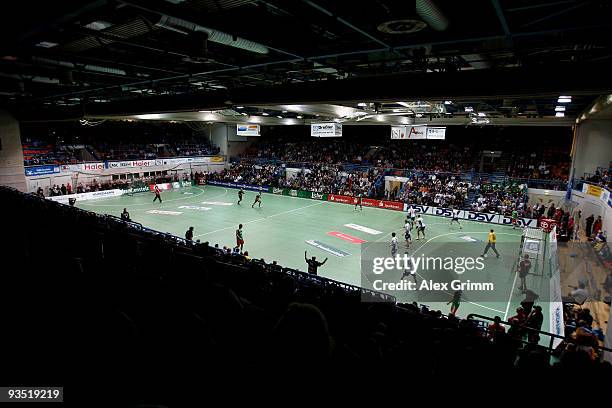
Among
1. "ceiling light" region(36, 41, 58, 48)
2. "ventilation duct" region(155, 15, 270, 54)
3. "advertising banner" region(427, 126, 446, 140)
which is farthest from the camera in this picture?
"advertising banner" region(427, 126, 446, 140)

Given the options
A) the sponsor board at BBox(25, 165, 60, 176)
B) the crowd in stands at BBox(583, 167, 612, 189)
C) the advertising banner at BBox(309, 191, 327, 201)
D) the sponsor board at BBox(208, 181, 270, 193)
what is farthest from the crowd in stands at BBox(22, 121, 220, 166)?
the crowd in stands at BBox(583, 167, 612, 189)

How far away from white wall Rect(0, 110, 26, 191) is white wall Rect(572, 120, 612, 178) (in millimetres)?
45824

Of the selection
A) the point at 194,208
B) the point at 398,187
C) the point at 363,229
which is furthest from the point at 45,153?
the point at 398,187

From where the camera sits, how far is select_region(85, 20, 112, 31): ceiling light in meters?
7.07

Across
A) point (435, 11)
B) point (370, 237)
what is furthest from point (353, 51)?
point (370, 237)

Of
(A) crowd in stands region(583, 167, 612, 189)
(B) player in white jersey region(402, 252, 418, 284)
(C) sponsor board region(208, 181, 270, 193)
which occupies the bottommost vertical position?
Result: (B) player in white jersey region(402, 252, 418, 284)

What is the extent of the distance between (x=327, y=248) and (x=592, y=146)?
2208 cm

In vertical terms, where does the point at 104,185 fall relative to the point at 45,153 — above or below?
below

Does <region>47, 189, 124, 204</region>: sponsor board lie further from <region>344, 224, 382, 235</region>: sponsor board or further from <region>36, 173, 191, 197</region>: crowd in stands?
<region>344, 224, 382, 235</region>: sponsor board

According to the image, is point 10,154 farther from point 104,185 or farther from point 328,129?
point 328,129

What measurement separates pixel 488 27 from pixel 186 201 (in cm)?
3298

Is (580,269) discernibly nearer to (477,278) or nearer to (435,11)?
(477,278)

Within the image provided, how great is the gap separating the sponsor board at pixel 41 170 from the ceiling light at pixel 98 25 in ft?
111

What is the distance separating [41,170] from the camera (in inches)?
1358
